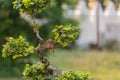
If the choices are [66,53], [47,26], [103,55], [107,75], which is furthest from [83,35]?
[47,26]

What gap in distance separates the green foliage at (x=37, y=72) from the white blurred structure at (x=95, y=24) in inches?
659

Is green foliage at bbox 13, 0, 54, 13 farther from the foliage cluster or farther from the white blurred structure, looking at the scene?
the white blurred structure

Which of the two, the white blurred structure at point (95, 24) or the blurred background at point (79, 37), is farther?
the white blurred structure at point (95, 24)

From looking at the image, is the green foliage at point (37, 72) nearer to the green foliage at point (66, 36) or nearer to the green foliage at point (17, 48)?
the green foliage at point (17, 48)

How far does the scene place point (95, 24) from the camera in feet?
72.1

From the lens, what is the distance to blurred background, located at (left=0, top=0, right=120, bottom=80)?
38.2ft

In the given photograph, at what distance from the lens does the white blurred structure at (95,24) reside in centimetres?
2134

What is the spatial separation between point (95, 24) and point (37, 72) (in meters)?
17.8

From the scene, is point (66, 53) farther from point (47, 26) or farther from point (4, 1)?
point (4, 1)

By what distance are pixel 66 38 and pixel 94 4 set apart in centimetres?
1716

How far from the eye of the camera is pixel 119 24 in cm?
2167

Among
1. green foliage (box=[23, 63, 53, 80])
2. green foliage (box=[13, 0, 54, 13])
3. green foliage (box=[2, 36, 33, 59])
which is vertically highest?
green foliage (box=[13, 0, 54, 13])

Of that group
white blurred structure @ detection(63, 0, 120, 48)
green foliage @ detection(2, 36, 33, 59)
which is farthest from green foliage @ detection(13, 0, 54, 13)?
white blurred structure @ detection(63, 0, 120, 48)

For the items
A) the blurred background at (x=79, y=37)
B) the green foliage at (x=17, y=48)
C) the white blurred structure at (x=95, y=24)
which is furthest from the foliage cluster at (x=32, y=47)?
the white blurred structure at (x=95, y=24)
